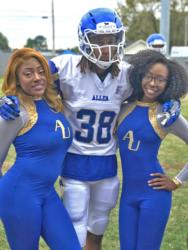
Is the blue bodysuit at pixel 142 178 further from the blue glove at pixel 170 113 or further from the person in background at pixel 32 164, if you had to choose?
the person in background at pixel 32 164

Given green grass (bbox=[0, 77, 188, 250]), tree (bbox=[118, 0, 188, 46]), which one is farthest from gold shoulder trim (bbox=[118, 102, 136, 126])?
tree (bbox=[118, 0, 188, 46])

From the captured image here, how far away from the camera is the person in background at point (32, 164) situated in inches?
112

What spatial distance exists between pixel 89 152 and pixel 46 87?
560mm

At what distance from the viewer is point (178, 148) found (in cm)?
913

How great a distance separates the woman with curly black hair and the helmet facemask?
200 millimetres

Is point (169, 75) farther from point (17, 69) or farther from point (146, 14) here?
point (146, 14)

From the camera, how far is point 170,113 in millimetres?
3113

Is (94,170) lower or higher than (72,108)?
lower

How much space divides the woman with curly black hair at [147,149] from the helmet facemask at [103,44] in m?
0.20

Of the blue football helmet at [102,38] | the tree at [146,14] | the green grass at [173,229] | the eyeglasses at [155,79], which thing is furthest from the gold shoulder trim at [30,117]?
the tree at [146,14]

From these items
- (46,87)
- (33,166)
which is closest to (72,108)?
(46,87)

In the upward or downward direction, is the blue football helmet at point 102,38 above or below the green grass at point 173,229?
above

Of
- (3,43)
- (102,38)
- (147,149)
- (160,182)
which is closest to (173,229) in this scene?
(160,182)

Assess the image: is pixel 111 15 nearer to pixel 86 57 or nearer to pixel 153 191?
pixel 86 57
